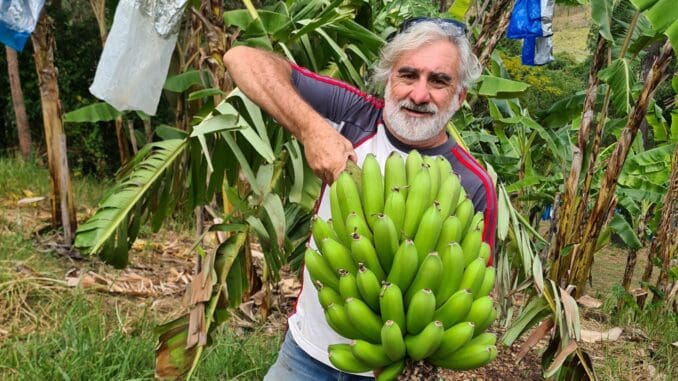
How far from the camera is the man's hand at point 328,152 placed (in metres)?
1.39

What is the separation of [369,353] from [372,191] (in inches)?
12.6

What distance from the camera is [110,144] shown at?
896 cm

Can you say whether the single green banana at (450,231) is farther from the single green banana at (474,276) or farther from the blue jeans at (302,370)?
the blue jeans at (302,370)

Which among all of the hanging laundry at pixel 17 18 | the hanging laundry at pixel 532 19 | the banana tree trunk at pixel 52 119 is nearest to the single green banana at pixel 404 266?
the hanging laundry at pixel 17 18

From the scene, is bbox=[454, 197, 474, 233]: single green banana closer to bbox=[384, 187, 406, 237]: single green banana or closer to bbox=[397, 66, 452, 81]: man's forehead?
bbox=[384, 187, 406, 237]: single green banana

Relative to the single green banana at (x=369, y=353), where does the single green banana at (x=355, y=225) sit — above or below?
above

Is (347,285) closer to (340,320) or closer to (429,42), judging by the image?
(340,320)

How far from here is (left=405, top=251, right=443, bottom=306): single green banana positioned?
114cm

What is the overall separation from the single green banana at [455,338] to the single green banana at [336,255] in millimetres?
221

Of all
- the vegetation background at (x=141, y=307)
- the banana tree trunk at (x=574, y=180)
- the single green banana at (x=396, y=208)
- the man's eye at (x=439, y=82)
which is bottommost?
the vegetation background at (x=141, y=307)

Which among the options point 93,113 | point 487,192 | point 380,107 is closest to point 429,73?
point 380,107

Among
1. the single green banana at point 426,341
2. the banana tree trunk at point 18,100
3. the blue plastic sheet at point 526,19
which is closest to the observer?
the single green banana at point 426,341

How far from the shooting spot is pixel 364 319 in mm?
A: 1184

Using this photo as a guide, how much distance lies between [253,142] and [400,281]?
109 centimetres
